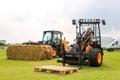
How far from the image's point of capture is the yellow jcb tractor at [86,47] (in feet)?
59.8

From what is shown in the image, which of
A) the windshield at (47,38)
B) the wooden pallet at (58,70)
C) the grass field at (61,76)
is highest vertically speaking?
the windshield at (47,38)

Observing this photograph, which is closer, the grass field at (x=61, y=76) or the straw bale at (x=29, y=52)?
the grass field at (x=61, y=76)

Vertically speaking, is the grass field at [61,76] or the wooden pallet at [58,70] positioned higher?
the wooden pallet at [58,70]

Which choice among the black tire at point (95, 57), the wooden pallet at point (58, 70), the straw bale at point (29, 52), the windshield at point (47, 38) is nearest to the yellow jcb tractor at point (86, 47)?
the black tire at point (95, 57)

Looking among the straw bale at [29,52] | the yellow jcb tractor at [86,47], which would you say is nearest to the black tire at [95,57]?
the yellow jcb tractor at [86,47]

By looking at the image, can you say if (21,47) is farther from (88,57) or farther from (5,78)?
(5,78)

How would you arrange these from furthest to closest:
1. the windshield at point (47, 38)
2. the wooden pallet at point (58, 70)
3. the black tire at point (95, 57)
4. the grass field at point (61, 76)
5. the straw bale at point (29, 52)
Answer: the windshield at point (47, 38)
the straw bale at point (29, 52)
the black tire at point (95, 57)
the wooden pallet at point (58, 70)
the grass field at point (61, 76)

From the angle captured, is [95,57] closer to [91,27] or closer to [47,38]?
[91,27]

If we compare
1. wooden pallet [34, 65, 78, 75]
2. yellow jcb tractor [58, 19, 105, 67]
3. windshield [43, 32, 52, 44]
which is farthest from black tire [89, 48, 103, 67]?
windshield [43, 32, 52, 44]

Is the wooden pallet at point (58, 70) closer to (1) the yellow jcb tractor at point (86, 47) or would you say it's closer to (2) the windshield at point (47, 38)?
(1) the yellow jcb tractor at point (86, 47)

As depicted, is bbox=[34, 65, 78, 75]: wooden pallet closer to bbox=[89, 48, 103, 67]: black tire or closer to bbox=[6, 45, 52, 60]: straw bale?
bbox=[89, 48, 103, 67]: black tire

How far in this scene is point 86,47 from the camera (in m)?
19.1

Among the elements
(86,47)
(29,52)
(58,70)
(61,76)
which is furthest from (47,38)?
(61,76)

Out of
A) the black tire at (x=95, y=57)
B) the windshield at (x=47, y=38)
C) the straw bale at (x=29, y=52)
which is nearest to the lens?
the black tire at (x=95, y=57)
